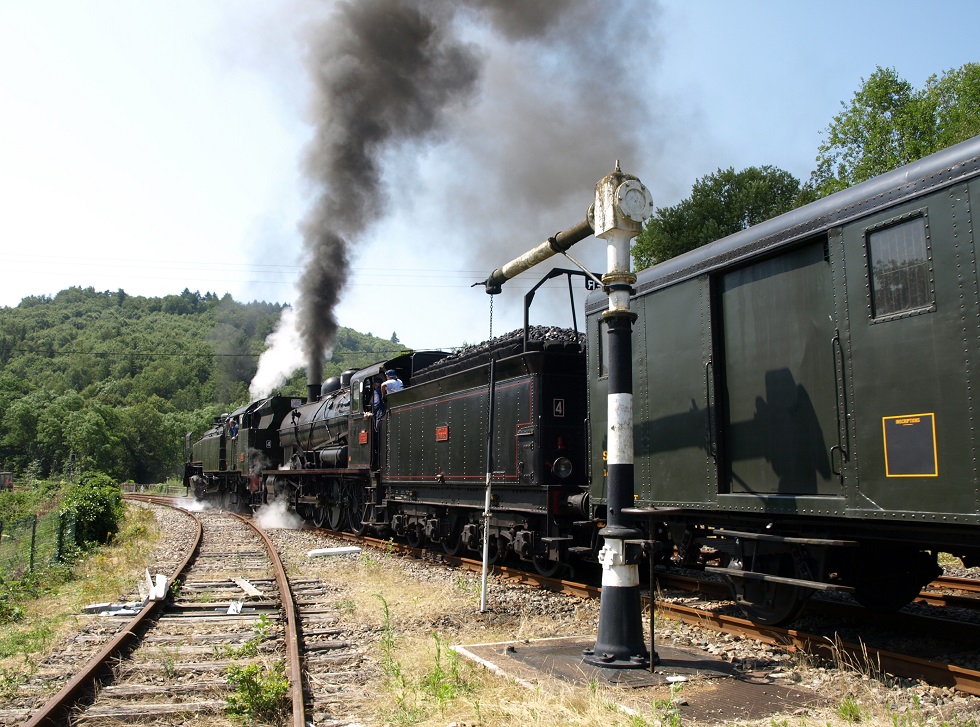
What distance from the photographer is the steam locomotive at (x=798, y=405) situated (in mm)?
4852

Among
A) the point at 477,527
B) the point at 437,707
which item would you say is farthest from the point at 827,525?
the point at 477,527

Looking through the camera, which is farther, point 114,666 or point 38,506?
point 38,506

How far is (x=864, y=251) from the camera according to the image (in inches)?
214

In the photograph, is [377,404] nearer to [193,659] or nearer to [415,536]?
[415,536]

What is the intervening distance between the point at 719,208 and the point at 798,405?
3024 centimetres

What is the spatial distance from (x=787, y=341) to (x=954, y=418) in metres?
1.56

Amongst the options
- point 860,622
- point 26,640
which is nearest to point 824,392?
point 860,622

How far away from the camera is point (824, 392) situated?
5.70m

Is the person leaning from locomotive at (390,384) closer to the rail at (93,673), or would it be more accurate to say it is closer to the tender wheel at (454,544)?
the tender wheel at (454,544)

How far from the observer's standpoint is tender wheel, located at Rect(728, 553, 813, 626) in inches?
247

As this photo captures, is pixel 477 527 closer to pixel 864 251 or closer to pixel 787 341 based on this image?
pixel 787 341

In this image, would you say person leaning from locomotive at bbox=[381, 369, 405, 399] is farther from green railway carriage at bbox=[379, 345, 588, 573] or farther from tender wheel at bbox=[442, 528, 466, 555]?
tender wheel at bbox=[442, 528, 466, 555]

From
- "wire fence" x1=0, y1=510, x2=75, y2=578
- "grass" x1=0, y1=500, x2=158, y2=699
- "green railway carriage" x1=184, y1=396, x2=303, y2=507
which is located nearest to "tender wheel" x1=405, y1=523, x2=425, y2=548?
"grass" x1=0, y1=500, x2=158, y2=699

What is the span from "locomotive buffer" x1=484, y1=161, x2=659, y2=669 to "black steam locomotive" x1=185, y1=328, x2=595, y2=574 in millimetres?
2873
